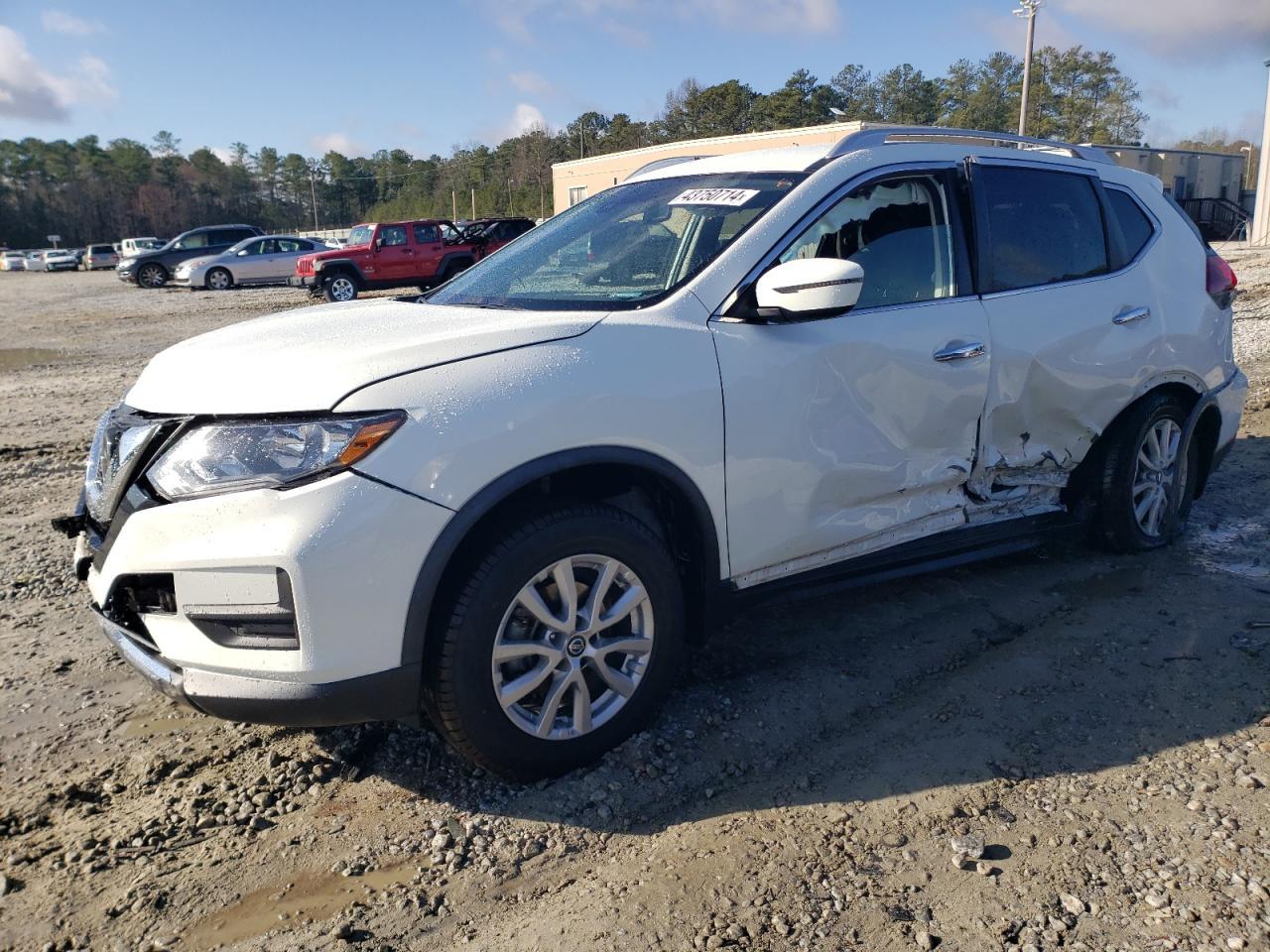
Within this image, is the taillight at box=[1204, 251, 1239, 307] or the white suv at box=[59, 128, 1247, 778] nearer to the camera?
the white suv at box=[59, 128, 1247, 778]

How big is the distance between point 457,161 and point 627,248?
325ft

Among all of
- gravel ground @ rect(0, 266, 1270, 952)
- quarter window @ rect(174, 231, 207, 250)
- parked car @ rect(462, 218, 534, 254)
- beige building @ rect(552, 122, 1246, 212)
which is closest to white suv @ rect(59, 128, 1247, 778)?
gravel ground @ rect(0, 266, 1270, 952)

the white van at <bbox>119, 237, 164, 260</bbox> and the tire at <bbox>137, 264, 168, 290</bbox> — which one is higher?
the white van at <bbox>119, 237, 164, 260</bbox>

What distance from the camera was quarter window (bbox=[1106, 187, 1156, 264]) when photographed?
4359 millimetres

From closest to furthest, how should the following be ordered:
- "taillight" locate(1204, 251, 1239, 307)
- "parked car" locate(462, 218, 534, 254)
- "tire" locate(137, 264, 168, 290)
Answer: "taillight" locate(1204, 251, 1239, 307), "parked car" locate(462, 218, 534, 254), "tire" locate(137, 264, 168, 290)

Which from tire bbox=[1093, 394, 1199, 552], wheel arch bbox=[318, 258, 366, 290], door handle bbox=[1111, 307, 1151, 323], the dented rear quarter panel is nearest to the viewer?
the dented rear quarter panel

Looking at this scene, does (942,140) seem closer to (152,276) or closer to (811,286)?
(811,286)

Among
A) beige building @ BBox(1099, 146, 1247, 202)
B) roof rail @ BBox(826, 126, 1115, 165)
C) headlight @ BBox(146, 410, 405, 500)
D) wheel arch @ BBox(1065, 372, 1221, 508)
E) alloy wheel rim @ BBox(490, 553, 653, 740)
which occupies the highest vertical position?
beige building @ BBox(1099, 146, 1247, 202)

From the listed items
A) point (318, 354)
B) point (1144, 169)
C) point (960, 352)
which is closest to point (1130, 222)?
point (960, 352)

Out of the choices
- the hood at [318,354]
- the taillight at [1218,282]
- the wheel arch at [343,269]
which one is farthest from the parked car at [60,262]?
the taillight at [1218,282]

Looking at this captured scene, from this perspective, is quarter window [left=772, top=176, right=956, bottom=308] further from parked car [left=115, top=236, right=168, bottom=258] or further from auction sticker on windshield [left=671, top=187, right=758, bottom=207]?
parked car [left=115, top=236, right=168, bottom=258]

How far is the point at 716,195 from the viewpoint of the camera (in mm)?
3545

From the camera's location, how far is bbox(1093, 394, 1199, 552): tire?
170 inches

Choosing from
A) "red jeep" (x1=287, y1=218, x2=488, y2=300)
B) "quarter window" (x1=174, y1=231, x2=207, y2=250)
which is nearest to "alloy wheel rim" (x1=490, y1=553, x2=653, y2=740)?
"red jeep" (x1=287, y1=218, x2=488, y2=300)
